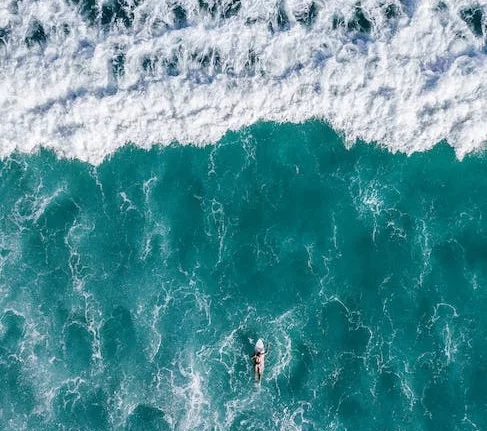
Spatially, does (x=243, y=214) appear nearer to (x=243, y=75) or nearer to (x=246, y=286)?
(x=246, y=286)

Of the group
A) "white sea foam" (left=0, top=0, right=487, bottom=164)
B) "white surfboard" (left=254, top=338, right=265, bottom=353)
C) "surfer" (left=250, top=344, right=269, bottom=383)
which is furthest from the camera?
"white sea foam" (left=0, top=0, right=487, bottom=164)

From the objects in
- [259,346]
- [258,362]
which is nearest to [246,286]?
[259,346]

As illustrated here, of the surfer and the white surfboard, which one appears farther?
the white surfboard

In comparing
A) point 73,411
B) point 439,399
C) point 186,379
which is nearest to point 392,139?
point 439,399

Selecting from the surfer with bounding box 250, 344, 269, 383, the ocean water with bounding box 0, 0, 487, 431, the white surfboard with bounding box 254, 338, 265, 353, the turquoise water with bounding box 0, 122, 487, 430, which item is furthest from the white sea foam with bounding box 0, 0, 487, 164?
the surfer with bounding box 250, 344, 269, 383

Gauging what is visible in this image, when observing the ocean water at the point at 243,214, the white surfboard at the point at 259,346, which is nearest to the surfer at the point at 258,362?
the white surfboard at the point at 259,346

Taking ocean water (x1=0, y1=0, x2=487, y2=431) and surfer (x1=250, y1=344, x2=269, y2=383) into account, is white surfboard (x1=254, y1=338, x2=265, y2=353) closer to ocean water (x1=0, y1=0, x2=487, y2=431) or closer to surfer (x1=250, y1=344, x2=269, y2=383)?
surfer (x1=250, y1=344, x2=269, y2=383)

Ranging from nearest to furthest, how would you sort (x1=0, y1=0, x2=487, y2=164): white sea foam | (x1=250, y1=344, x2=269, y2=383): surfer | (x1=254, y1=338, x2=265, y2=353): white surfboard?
(x1=250, y1=344, x2=269, y2=383): surfer < (x1=254, y1=338, x2=265, y2=353): white surfboard < (x1=0, y1=0, x2=487, y2=164): white sea foam
